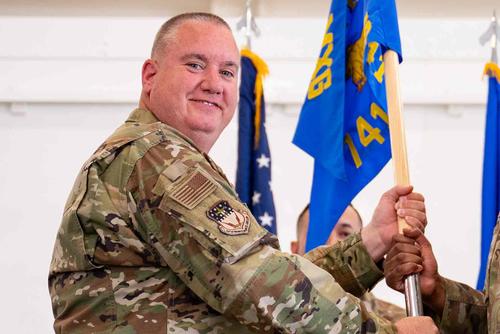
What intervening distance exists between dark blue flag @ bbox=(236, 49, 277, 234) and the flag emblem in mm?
2702

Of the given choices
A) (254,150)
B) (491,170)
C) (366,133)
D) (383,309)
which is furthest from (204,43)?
(491,170)

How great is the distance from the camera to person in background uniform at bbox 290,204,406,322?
5023 mm

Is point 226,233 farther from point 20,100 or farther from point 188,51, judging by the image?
point 20,100

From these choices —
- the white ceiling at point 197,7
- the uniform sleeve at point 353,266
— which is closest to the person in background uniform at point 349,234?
the uniform sleeve at point 353,266

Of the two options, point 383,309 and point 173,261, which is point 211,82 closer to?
point 173,261

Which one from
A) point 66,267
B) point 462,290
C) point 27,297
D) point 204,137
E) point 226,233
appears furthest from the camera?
point 27,297

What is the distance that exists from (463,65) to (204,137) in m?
4.11

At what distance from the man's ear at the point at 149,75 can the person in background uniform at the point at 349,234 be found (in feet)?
6.59

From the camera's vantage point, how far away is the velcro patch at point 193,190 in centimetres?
253

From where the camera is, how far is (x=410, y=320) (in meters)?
2.80

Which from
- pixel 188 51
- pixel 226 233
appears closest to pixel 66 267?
pixel 226 233

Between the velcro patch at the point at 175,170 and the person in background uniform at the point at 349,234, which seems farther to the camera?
the person in background uniform at the point at 349,234

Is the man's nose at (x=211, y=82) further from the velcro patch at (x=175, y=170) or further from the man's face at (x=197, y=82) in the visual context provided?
the velcro patch at (x=175, y=170)

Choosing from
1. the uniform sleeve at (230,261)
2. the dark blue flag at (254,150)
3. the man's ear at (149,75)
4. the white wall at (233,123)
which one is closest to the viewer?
the uniform sleeve at (230,261)
